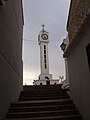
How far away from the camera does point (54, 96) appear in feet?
24.3

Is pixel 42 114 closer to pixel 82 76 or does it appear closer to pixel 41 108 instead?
pixel 41 108

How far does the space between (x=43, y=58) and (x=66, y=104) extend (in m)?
12.4

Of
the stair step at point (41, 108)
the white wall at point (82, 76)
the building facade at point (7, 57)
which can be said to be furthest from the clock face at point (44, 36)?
the stair step at point (41, 108)

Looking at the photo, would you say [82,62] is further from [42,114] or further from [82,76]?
[42,114]

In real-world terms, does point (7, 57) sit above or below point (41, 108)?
above

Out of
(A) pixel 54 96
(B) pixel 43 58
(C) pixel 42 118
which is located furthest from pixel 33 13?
(C) pixel 42 118

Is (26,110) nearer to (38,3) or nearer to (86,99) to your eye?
(86,99)

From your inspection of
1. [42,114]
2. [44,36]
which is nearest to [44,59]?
[44,36]

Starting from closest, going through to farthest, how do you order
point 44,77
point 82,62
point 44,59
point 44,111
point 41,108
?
point 82,62 < point 44,111 < point 41,108 < point 44,77 < point 44,59

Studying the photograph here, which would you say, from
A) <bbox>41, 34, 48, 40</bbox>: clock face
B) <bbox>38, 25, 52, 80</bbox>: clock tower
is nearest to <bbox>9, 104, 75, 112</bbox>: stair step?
<bbox>38, 25, 52, 80</bbox>: clock tower

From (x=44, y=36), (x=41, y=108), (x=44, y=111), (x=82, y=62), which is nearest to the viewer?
(x=82, y=62)

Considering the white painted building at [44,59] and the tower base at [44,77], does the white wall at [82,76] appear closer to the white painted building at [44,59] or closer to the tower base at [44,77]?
the white painted building at [44,59]

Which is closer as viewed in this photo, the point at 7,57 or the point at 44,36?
the point at 7,57

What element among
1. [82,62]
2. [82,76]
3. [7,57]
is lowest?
[82,76]
